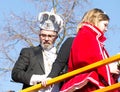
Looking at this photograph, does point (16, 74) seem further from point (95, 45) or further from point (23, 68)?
point (95, 45)

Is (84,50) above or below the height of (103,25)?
below

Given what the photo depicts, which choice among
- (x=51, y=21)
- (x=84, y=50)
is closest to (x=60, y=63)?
(x=84, y=50)

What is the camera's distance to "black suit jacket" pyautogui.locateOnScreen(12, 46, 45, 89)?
4.22 metres

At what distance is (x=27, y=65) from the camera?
14.3 ft

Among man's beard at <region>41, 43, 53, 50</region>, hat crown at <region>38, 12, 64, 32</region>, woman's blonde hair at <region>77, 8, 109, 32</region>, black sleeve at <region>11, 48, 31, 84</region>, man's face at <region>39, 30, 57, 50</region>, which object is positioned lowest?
black sleeve at <region>11, 48, 31, 84</region>

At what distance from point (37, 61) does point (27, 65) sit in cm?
11

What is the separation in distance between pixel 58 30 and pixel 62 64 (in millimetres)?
673

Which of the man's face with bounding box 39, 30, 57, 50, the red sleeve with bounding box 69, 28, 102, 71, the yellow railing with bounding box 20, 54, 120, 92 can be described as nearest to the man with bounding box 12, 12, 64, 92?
the man's face with bounding box 39, 30, 57, 50

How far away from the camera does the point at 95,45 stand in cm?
378

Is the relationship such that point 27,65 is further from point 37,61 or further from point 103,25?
point 103,25

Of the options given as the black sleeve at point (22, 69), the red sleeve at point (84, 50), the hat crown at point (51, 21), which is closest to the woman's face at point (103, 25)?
the red sleeve at point (84, 50)

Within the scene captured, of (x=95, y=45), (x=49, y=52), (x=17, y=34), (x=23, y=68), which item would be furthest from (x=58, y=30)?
(x=17, y=34)

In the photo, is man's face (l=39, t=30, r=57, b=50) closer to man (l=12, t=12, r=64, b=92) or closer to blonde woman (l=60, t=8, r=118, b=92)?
man (l=12, t=12, r=64, b=92)

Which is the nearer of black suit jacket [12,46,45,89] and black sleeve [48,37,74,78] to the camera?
black sleeve [48,37,74,78]
